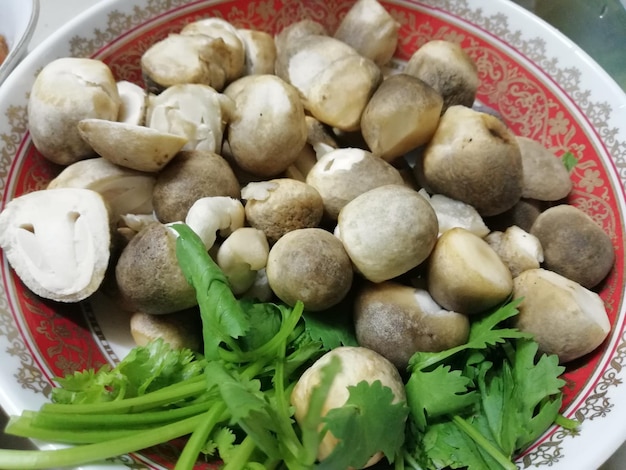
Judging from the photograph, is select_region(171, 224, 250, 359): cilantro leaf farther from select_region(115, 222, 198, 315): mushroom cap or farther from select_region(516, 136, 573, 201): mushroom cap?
select_region(516, 136, 573, 201): mushroom cap

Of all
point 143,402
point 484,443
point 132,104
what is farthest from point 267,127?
point 484,443

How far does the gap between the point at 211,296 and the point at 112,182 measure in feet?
0.93

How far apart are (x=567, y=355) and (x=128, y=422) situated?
0.60 metres

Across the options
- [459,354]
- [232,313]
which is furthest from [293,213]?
[459,354]

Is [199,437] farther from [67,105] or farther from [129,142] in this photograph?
[67,105]

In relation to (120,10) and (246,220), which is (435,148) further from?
(120,10)

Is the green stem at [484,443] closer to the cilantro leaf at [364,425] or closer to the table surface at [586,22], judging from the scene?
the cilantro leaf at [364,425]

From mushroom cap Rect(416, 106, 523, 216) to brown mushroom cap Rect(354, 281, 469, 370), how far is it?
200 millimetres

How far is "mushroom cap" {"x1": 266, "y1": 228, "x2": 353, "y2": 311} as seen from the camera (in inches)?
31.8

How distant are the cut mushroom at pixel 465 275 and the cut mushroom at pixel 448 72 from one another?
1.00ft

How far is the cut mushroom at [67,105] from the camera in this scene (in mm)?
908

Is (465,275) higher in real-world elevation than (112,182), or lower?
higher

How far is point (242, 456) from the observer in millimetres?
708

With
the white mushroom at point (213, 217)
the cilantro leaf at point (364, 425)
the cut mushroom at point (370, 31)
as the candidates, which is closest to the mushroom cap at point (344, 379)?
the cilantro leaf at point (364, 425)
